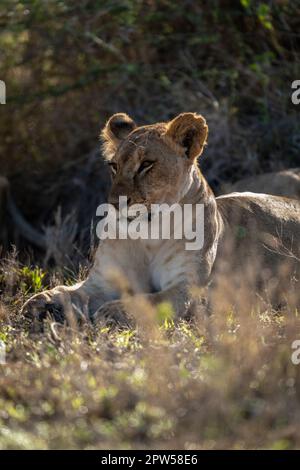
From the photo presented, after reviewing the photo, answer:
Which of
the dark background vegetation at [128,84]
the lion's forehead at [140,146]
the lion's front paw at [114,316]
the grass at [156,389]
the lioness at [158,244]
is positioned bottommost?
the grass at [156,389]

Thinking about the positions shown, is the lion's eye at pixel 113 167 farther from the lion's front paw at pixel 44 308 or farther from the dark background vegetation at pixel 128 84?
the dark background vegetation at pixel 128 84

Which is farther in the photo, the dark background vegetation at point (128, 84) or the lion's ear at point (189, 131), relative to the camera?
the dark background vegetation at point (128, 84)

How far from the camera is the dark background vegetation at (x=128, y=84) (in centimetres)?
829

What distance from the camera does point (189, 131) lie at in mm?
5156

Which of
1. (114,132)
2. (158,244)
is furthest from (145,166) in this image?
(114,132)

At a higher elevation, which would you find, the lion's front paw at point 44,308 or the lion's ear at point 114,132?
the lion's ear at point 114,132

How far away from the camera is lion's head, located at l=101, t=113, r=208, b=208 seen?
491cm

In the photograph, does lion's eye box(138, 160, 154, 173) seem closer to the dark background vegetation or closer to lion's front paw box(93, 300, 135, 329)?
lion's front paw box(93, 300, 135, 329)

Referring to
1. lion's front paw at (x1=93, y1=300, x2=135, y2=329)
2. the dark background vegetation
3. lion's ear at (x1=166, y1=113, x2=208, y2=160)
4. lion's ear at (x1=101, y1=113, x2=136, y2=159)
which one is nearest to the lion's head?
lion's ear at (x1=166, y1=113, x2=208, y2=160)

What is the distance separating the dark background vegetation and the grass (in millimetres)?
3770

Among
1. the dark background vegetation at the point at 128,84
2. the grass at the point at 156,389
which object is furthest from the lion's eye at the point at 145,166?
the dark background vegetation at the point at 128,84

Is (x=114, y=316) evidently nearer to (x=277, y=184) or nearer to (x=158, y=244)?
(x=158, y=244)

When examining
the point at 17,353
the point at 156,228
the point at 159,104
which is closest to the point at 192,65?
the point at 159,104

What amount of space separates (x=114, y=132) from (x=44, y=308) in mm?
1196
